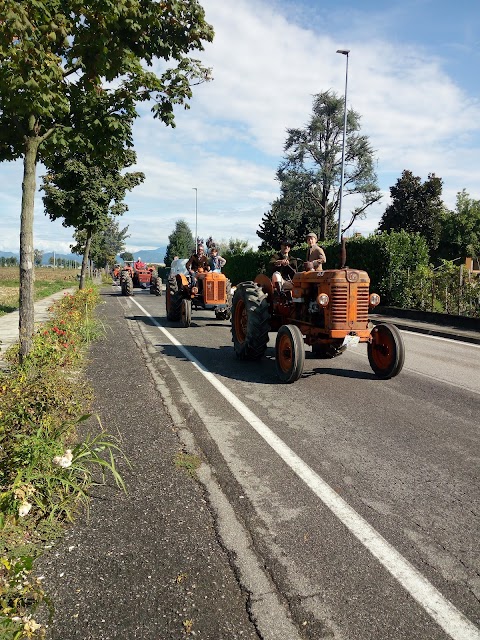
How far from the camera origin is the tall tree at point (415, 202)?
45.3 meters

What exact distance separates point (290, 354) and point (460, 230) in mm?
53673

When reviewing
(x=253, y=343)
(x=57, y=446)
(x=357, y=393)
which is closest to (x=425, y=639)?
(x=57, y=446)

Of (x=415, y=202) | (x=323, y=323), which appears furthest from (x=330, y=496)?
(x=415, y=202)

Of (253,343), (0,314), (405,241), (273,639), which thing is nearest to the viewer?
(273,639)

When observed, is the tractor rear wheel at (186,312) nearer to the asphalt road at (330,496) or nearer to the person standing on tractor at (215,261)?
the person standing on tractor at (215,261)

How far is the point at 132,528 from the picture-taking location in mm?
2857

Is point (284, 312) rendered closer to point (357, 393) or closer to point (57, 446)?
point (357, 393)

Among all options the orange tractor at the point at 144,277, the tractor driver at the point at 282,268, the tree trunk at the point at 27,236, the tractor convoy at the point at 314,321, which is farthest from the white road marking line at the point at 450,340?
the orange tractor at the point at 144,277

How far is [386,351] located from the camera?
22.9 ft

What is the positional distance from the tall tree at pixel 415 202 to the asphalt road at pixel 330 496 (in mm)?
41744

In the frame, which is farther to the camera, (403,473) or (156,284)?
(156,284)

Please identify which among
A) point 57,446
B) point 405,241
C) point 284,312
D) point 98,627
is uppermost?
point 405,241

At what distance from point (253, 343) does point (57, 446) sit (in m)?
4.59

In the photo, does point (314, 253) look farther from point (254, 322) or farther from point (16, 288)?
point (16, 288)
